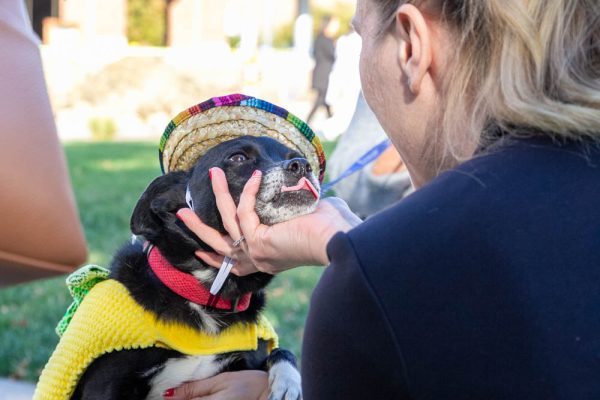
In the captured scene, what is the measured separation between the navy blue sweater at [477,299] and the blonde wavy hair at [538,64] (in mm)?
175

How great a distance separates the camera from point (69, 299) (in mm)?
5715

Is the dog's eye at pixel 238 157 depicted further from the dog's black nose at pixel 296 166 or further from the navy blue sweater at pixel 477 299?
the navy blue sweater at pixel 477 299

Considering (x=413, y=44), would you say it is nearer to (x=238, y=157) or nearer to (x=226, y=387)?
(x=238, y=157)

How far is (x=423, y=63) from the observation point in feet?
5.72

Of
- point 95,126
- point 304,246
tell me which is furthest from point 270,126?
point 95,126

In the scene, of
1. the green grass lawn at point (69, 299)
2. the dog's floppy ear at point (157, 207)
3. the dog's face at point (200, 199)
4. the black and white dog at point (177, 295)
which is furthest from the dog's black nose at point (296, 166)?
the green grass lawn at point (69, 299)

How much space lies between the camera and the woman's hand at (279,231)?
180 cm

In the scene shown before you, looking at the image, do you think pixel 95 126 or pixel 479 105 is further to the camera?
pixel 95 126

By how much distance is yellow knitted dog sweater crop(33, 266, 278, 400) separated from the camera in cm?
268

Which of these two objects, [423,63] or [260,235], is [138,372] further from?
[423,63]

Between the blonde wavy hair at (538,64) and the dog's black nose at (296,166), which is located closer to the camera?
the blonde wavy hair at (538,64)

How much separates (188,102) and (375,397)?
19.5 metres

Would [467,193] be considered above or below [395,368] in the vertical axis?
above

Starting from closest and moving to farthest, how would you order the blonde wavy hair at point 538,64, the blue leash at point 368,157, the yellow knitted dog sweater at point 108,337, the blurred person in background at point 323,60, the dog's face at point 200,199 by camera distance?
the blonde wavy hair at point 538,64
the yellow knitted dog sweater at point 108,337
the dog's face at point 200,199
the blue leash at point 368,157
the blurred person in background at point 323,60
